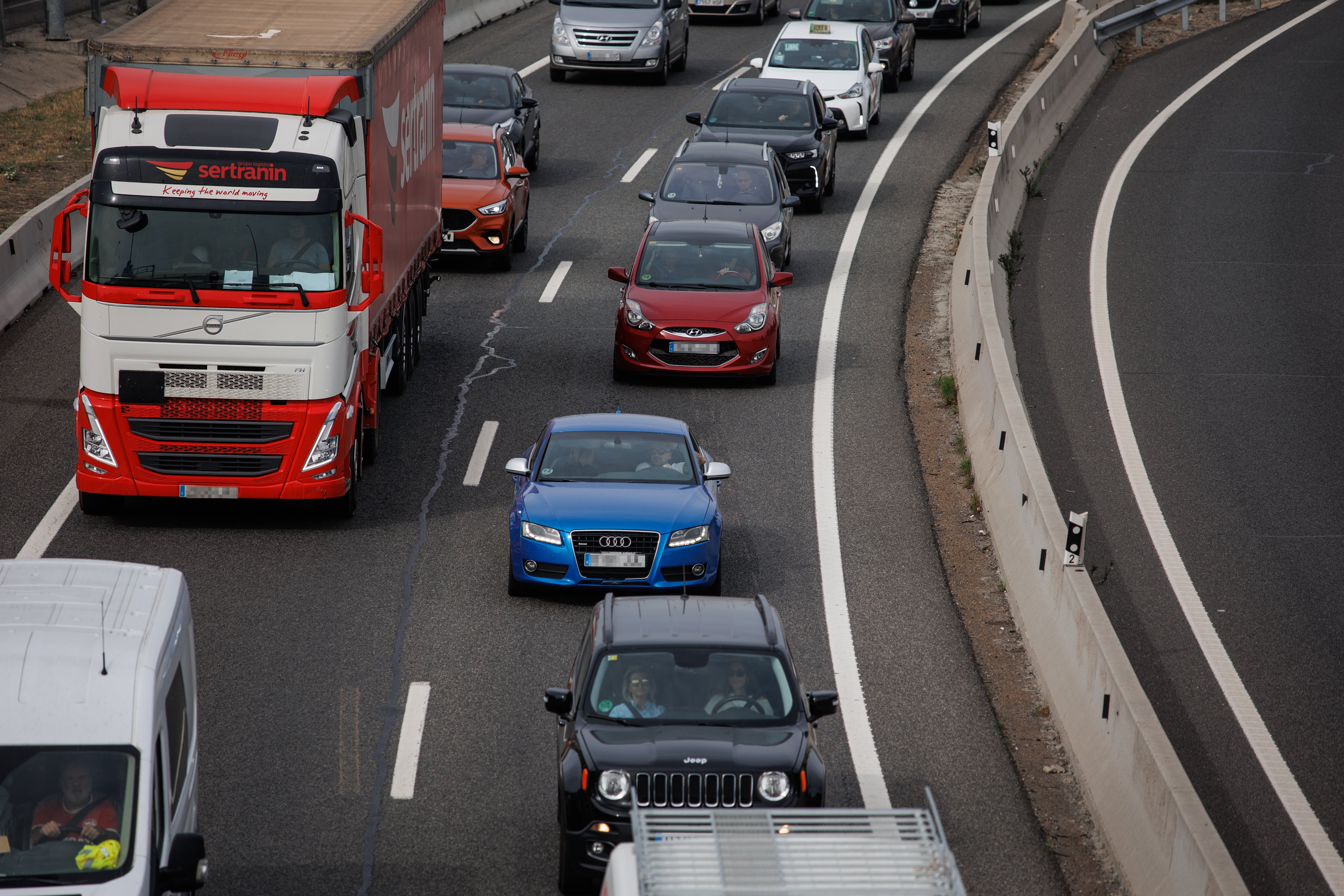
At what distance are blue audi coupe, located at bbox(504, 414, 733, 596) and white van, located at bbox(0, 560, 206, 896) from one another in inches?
222

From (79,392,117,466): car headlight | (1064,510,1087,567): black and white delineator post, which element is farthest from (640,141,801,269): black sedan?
(1064,510,1087,567): black and white delineator post

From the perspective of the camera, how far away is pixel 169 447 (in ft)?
46.8

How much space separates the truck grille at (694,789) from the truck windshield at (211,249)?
6.95m

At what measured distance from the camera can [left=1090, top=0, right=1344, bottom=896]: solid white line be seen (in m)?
9.86

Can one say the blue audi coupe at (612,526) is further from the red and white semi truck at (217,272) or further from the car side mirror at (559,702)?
the car side mirror at (559,702)

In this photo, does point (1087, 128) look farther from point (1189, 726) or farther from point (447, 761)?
point (447, 761)

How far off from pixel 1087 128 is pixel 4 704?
27889mm

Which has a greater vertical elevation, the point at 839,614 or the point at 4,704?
the point at 4,704

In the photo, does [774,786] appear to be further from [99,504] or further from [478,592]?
[99,504]

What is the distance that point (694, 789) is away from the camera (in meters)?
8.84

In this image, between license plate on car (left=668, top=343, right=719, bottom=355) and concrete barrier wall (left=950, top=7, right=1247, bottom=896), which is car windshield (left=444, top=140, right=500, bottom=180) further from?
concrete barrier wall (left=950, top=7, right=1247, bottom=896)

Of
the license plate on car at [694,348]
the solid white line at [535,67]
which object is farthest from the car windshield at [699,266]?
the solid white line at [535,67]

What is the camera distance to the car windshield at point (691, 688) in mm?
9250

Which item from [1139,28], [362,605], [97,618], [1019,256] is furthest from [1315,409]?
[1139,28]
